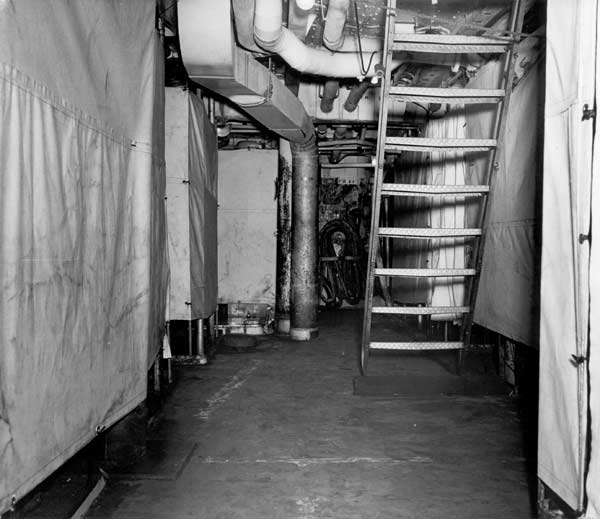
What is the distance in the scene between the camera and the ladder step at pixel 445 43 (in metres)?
2.77

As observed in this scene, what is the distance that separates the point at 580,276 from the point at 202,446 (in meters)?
2.13

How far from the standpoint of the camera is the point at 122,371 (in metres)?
2.17

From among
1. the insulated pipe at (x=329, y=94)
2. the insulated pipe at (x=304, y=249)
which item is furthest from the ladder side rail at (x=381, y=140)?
the insulated pipe at (x=304, y=249)

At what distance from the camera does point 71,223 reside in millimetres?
1647

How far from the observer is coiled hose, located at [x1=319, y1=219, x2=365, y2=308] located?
8.41 m

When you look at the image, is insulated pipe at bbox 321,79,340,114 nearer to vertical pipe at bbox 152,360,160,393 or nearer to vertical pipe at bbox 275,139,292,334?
vertical pipe at bbox 275,139,292,334

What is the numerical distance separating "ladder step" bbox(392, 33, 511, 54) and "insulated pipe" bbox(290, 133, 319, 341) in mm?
3071

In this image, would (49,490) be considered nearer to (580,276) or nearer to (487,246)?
(580,276)

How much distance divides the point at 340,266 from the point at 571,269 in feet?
23.3

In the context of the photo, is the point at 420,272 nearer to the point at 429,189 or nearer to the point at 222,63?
the point at 429,189

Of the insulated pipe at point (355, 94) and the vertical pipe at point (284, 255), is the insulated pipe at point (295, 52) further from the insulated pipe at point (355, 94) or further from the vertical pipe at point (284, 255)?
the vertical pipe at point (284, 255)

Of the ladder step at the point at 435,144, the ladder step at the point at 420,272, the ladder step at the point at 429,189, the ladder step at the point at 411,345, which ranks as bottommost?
the ladder step at the point at 411,345

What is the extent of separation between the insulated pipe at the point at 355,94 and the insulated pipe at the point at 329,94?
0.50 ft

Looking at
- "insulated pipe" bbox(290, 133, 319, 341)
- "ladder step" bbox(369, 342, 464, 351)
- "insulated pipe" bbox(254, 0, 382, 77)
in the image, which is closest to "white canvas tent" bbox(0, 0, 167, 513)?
"insulated pipe" bbox(254, 0, 382, 77)
